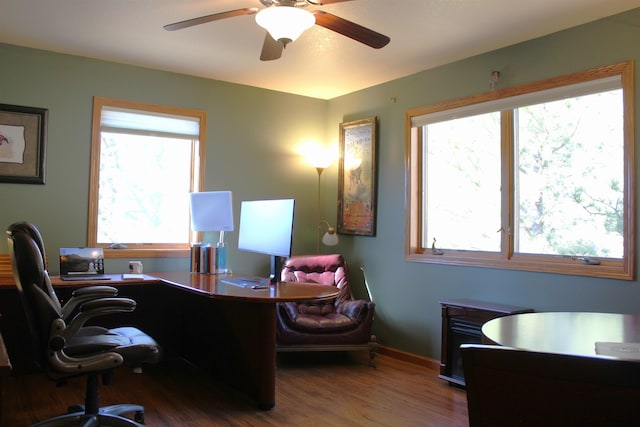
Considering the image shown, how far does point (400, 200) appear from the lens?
184 inches

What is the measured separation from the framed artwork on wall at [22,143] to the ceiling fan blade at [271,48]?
2.08 meters

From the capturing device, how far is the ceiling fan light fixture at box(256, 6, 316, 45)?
2460 mm

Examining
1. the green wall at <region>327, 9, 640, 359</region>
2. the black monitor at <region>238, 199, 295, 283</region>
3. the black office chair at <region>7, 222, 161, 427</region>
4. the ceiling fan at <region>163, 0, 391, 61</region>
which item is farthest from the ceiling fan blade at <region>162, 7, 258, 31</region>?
the green wall at <region>327, 9, 640, 359</region>

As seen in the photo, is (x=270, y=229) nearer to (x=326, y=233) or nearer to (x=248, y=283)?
(x=248, y=283)

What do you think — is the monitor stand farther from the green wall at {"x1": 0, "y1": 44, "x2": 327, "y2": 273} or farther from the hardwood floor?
the green wall at {"x1": 0, "y1": 44, "x2": 327, "y2": 273}

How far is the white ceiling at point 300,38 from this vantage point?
3193 mm

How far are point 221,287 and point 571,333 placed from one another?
2063 millimetres

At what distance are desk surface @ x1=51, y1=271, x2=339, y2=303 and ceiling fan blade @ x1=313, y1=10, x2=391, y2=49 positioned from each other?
1397 mm

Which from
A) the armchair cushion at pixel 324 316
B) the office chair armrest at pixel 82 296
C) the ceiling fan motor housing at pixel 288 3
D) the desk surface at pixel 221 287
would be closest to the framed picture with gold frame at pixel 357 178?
the armchair cushion at pixel 324 316

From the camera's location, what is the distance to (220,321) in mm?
3693

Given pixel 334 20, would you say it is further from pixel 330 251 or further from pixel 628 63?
pixel 330 251

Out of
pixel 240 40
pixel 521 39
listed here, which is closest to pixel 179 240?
pixel 240 40

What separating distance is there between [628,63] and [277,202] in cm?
233

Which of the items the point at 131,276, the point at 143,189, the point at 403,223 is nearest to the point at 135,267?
the point at 131,276
